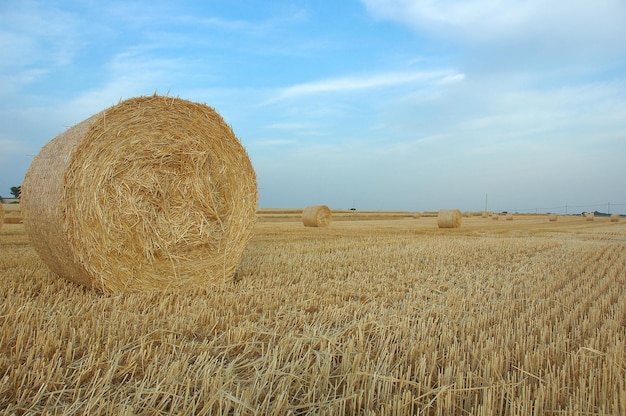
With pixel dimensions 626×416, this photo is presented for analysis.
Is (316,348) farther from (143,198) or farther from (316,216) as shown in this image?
(316,216)

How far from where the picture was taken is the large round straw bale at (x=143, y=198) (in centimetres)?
471

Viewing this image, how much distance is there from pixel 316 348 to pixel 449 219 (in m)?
16.4

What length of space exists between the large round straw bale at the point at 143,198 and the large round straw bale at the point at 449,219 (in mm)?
13932

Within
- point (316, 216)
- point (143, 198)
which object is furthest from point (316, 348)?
point (316, 216)

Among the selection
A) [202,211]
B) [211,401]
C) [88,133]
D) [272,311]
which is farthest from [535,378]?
[88,133]

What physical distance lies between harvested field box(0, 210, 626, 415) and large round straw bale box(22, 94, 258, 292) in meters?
0.40

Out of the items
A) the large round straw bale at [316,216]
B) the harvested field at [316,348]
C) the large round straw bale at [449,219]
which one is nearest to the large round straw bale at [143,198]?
the harvested field at [316,348]

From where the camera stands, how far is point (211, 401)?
2082mm

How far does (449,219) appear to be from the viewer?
18438 mm

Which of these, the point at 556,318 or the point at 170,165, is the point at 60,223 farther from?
the point at 556,318

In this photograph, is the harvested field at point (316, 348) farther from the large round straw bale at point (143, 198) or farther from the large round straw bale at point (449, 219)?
the large round straw bale at point (449, 219)

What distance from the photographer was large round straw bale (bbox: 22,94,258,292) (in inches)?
186

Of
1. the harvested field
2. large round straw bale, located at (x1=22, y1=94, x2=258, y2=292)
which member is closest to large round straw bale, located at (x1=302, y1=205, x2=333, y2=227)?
large round straw bale, located at (x1=22, y1=94, x2=258, y2=292)

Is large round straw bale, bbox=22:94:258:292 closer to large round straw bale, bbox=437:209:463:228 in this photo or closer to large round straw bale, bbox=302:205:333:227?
large round straw bale, bbox=302:205:333:227
